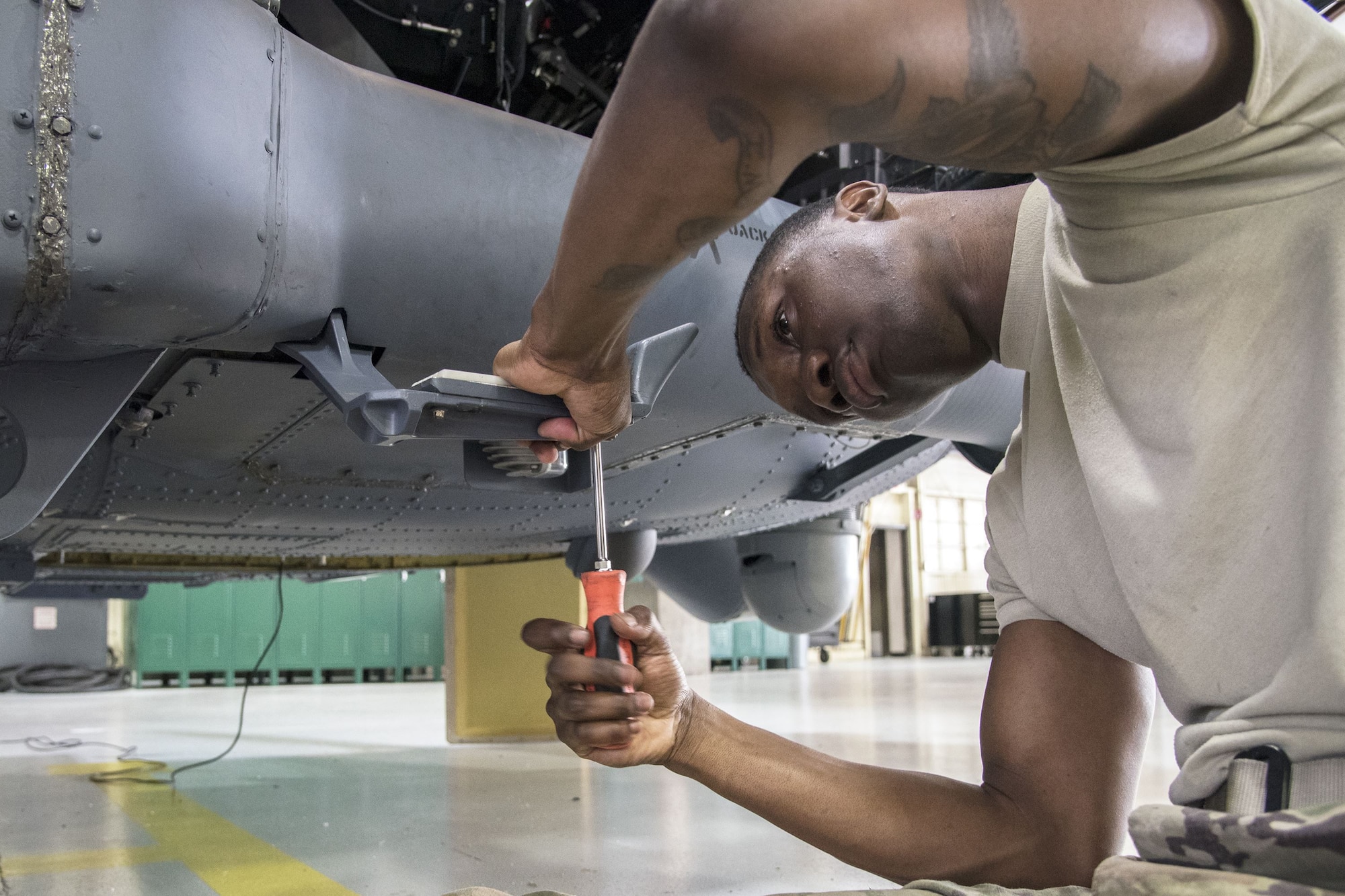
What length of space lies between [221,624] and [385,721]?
5.37m

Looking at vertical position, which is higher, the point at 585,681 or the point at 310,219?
the point at 310,219

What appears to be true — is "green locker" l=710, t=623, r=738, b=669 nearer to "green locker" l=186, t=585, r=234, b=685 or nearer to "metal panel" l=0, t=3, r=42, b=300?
"green locker" l=186, t=585, r=234, b=685

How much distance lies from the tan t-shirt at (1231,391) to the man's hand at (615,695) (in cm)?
49

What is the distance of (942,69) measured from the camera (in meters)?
0.62

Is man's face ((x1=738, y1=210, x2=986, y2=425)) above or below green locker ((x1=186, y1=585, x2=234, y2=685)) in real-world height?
above

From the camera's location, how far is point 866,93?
62 centimetres

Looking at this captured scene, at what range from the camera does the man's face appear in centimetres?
123

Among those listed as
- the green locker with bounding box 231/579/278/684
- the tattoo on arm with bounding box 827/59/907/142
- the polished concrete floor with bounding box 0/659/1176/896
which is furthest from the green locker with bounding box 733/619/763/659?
the tattoo on arm with bounding box 827/59/907/142

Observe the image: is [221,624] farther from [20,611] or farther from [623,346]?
[623,346]

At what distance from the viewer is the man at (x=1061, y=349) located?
25.2 inches

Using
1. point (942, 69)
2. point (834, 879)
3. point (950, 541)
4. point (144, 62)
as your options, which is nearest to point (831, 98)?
point (942, 69)

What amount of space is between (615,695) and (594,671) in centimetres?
4

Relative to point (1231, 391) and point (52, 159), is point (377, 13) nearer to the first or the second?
point (52, 159)

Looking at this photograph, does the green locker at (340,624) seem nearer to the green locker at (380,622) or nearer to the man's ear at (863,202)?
the green locker at (380,622)
